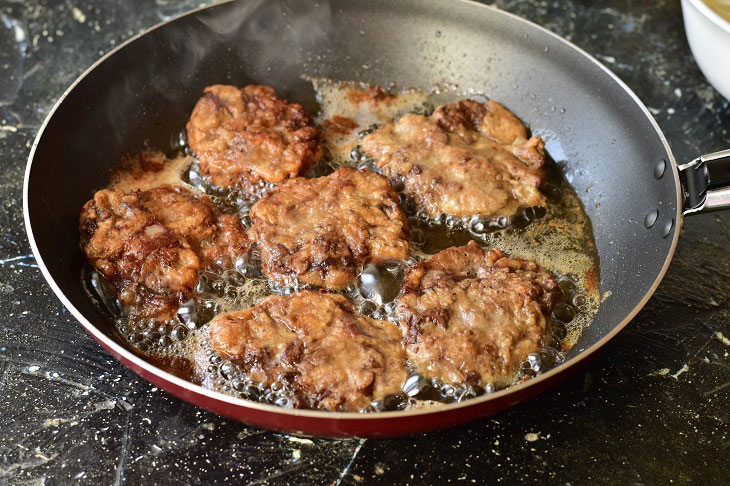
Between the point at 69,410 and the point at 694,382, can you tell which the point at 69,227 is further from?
the point at 694,382

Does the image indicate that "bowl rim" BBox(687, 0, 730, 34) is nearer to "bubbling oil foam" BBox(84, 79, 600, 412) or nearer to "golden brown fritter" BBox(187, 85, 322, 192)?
"bubbling oil foam" BBox(84, 79, 600, 412)

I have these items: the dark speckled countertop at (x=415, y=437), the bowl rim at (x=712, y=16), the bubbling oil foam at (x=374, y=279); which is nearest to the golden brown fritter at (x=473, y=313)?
the bubbling oil foam at (x=374, y=279)

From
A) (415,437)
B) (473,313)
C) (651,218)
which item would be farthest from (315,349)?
(651,218)

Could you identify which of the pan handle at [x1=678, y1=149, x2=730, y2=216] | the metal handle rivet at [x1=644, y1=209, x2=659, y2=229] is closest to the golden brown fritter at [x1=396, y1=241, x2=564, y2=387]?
the metal handle rivet at [x1=644, y1=209, x2=659, y2=229]

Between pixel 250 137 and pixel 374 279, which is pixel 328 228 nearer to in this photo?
pixel 374 279

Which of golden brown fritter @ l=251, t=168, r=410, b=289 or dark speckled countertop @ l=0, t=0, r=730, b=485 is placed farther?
golden brown fritter @ l=251, t=168, r=410, b=289

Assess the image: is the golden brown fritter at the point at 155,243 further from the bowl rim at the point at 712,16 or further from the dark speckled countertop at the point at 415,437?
the bowl rim at the point at 712,16
